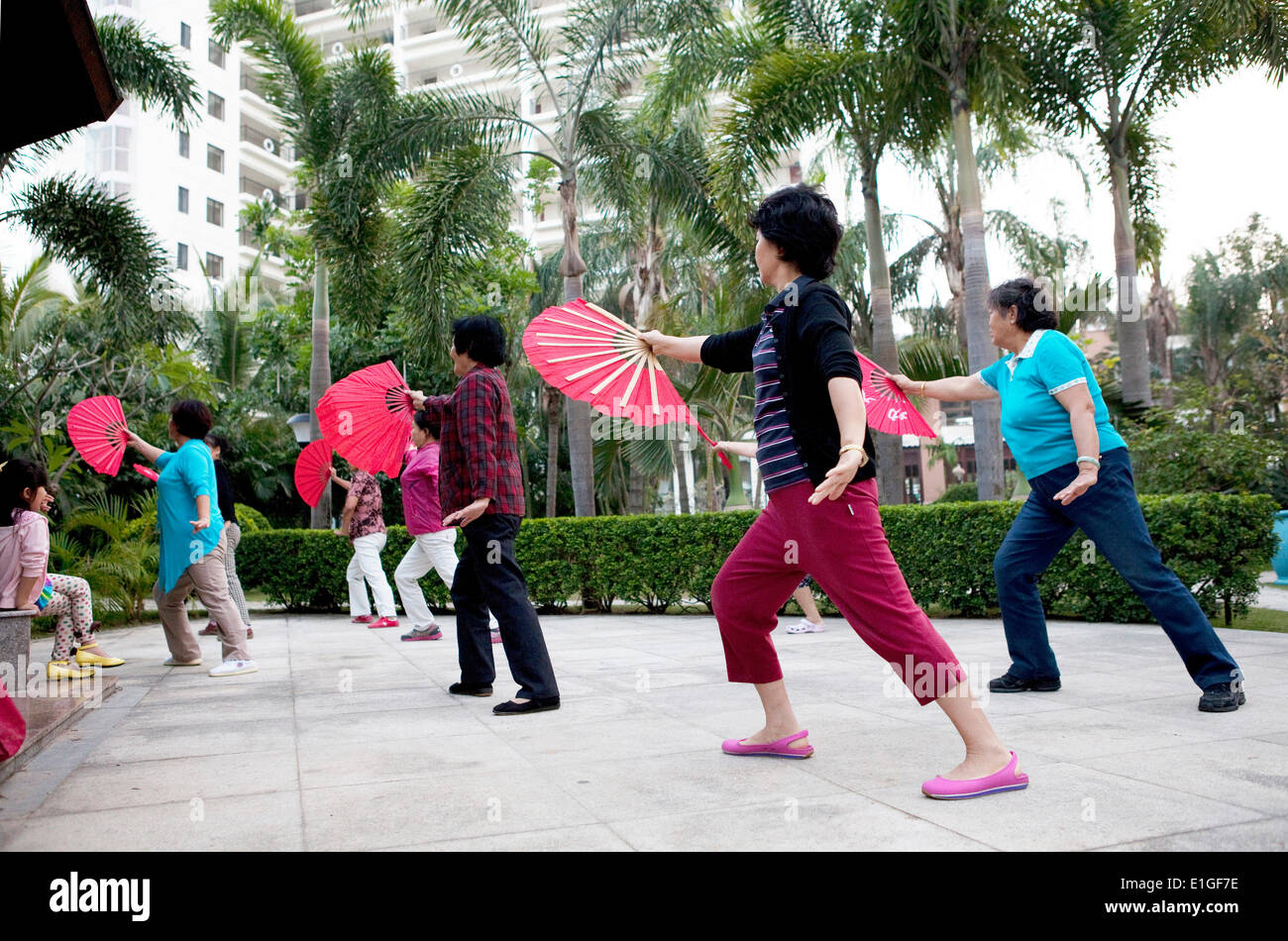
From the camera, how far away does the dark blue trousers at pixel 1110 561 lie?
4.27 metres

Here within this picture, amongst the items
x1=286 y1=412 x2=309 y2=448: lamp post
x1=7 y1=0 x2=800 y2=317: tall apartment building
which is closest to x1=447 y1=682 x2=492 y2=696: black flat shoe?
x1=286 y1=412 x2=309 y2=448: lamp post

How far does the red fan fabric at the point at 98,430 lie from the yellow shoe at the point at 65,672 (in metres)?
1.50

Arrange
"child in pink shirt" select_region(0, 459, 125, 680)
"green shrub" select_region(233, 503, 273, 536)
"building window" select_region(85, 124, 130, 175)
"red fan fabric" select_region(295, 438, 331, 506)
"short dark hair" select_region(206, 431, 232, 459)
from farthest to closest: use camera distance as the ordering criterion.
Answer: "building window" select_region(85, 124, 130, 175) → "green shrub" select_region(233, 503, 273, 536) → "red fan fabric" select_region(295, 438, 331, 506) → "short dark hair" select_region(206, 431, 232, 459) → "child in pink shirt" select_region(0, 459, 125, 680)

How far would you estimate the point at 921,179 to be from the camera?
22141 mm

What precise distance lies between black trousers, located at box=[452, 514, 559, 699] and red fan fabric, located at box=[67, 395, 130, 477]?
3.73 meters

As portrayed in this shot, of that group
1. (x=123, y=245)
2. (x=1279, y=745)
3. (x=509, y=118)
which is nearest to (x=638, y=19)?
(x=509, y=118)

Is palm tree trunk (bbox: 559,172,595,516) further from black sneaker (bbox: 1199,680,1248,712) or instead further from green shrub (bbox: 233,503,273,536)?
black sneaker (bbox: 1199,680,1248,712)

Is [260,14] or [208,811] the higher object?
[260,14]

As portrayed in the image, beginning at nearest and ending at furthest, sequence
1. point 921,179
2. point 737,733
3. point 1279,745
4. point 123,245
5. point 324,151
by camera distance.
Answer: point 1279,745
point 737,733
point 123,245
point 324,151
point 921,179

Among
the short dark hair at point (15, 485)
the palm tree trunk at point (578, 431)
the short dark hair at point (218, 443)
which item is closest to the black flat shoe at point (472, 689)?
the short dark hair at point (15, 485)

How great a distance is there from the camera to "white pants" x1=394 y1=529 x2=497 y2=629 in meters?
8.01

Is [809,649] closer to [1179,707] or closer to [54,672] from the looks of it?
[1179,707]

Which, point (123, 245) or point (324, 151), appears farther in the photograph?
point (324, 151)

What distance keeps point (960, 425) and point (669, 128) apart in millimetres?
27800
